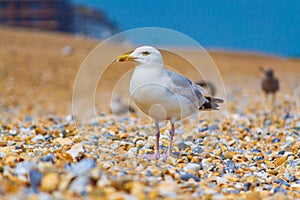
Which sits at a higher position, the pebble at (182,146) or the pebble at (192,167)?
the pebble at (182,146)

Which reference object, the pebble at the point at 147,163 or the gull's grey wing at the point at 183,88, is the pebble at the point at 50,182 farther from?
A: the gull's grey wing at the point at 183,88

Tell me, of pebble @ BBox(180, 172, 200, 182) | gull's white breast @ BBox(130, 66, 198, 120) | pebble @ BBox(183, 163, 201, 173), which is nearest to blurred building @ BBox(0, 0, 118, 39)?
gull's white breast @ BBox(130, 66, 198, 120)

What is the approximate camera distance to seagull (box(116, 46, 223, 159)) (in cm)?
347

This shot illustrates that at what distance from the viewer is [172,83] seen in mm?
3572

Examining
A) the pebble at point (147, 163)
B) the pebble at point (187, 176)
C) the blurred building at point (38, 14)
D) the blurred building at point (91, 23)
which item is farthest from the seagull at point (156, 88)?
the blurred building at point (91, 23)

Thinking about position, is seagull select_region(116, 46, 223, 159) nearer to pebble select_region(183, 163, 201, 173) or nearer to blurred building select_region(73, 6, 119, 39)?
pebble select_region(183, 163, 201, 173)

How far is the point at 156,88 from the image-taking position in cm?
347

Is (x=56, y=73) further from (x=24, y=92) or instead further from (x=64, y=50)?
(x=64, y=50)

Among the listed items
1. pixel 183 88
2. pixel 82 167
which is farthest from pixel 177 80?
pixel 82 167

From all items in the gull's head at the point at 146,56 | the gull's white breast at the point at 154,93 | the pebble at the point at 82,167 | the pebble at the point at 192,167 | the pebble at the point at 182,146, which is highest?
the gull's head at the point at 146,56

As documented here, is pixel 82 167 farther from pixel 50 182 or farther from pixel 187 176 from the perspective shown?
pixel 187 176

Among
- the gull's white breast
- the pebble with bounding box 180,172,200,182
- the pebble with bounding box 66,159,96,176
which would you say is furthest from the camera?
the gull's white breast

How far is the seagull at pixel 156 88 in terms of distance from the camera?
A: 3.47 metres

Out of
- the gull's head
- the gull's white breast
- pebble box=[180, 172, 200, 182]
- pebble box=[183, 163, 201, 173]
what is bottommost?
pebble box=[180, 172, 200, 182]
